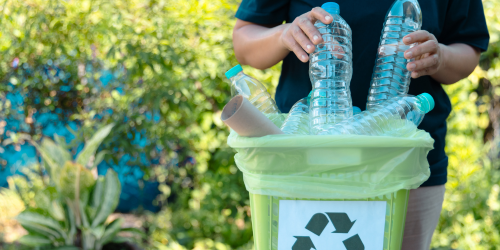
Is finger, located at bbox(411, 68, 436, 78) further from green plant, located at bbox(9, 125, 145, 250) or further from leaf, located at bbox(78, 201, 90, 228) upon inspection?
leaf, located at bbox(78, 201, 90, 228)

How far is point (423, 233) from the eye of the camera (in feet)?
3.63

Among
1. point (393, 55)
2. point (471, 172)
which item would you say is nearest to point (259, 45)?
point (393, 55)

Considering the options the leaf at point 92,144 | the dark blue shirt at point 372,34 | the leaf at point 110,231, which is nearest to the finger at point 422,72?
the dark blue shirt at point 372,34

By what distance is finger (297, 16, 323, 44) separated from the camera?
82 cm

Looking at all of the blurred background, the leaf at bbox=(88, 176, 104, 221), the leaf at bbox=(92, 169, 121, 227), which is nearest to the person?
the blurred background

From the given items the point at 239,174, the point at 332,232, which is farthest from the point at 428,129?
the point at 239,174

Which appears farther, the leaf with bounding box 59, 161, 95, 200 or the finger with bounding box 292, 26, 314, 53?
the leaf with bounding box 59, 161, 95, 200

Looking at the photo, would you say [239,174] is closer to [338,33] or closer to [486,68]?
[338,33]

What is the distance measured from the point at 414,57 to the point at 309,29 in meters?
0.28

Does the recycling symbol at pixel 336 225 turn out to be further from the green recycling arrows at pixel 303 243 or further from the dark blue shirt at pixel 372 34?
the dark blue shirt at pixel 372 34

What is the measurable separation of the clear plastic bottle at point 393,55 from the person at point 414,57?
32 millimetres

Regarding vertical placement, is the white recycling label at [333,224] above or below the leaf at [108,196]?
above

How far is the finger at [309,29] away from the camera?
2.68 ft

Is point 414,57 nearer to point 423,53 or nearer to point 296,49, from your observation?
point 423,53
